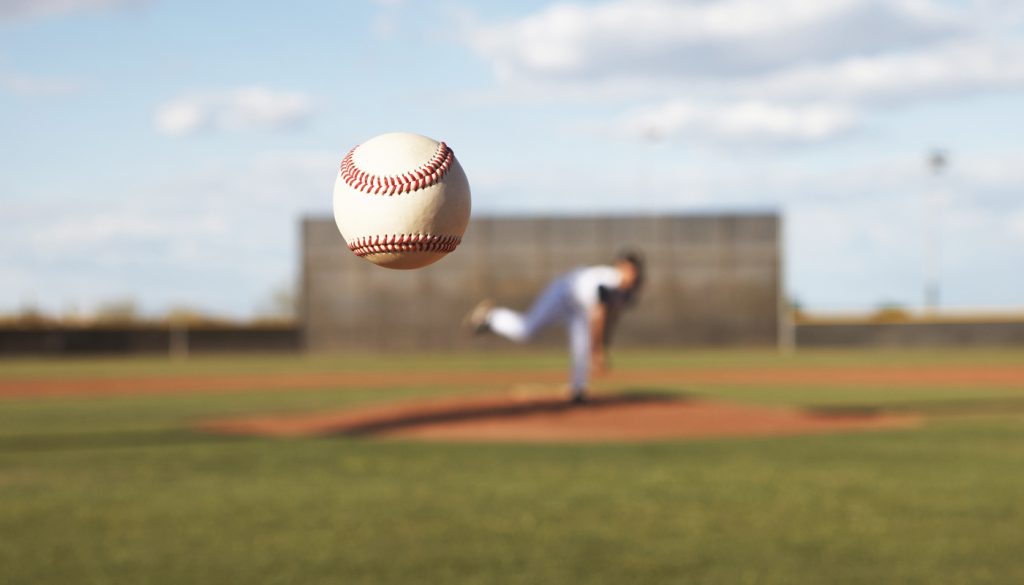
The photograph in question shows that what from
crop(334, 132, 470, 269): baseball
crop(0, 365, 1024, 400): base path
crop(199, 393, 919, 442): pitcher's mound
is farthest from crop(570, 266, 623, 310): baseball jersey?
crop(334, 132, 470, 269): baseball

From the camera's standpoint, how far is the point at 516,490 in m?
9.41

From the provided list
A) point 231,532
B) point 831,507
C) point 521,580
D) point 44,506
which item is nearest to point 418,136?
point 521,580

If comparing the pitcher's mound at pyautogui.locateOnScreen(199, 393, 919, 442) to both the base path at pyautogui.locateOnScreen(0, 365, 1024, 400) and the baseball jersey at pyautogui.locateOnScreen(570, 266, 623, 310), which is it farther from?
the base path at pyautogui.locateOnScreen(0, 365, 1024, 400)

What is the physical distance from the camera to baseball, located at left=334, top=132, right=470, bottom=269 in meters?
2.03

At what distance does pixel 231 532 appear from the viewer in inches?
301

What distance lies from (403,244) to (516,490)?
760cm

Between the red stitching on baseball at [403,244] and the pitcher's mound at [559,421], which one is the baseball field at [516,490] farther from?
the red stitching on baseball at [403,244]

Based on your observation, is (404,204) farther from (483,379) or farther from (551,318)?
(483,379)

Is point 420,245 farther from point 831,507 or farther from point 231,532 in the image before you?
point 831,507

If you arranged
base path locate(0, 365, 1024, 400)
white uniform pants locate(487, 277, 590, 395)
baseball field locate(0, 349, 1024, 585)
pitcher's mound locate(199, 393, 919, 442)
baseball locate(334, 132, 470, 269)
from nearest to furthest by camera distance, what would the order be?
baseball locate(334, 132, 470, 269) < baseball field locate(0, 349, 1024, 585) < pitcher's mound locate(199, 393, 919, 442) < white uniform pants locate(487, 277, 590, 395) < base path locate(0, 365, 1024, 400)

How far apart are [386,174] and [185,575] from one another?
5.04m

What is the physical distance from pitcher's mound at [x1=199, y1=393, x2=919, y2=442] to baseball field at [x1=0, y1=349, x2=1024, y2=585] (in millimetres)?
77

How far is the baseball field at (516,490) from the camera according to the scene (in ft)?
21.9

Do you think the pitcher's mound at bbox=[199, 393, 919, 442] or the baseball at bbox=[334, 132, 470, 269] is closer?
the baseball at bbox=[334, 132, 470, 269]
